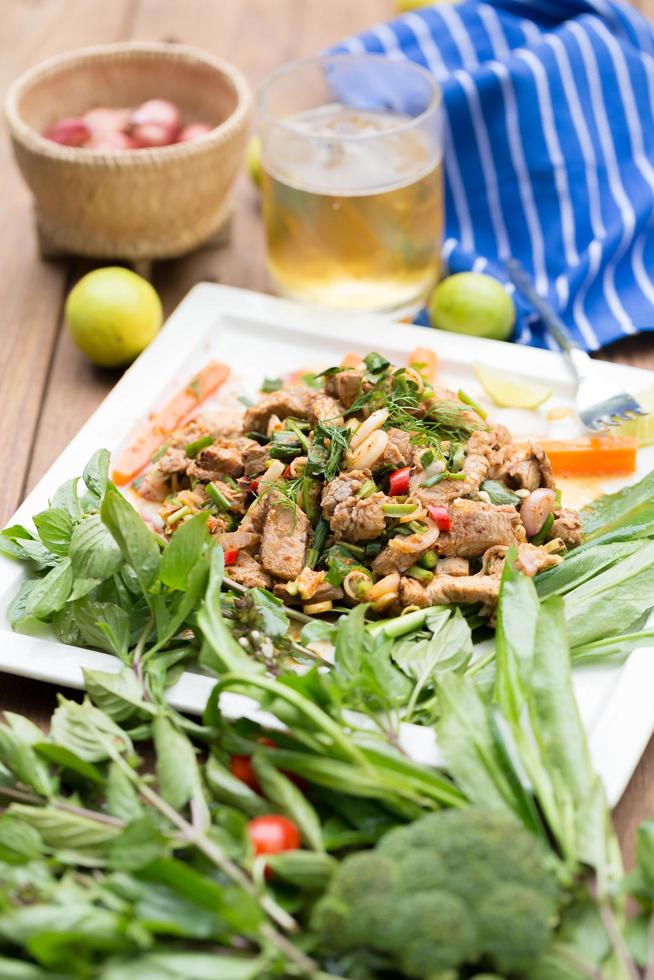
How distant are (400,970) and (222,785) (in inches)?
21.6

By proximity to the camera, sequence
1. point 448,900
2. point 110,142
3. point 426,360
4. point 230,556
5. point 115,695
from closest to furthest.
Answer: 1. point 448,900
2. point 115,695
3. point 230,556
4. point 426,360
5. point 110,142

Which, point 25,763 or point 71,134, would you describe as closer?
point 25,763

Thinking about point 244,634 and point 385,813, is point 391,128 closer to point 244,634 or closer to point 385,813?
point 244,634

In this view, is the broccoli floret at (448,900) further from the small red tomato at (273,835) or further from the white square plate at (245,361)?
the white square plate at (245,361)

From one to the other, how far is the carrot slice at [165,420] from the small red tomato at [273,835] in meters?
1.51

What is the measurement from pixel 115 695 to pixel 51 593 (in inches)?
14.4

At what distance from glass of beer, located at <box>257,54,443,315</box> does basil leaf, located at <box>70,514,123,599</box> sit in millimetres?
1794

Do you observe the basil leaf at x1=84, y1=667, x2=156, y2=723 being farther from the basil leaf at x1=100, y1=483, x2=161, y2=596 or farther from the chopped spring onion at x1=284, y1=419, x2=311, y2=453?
the chopped spring onion at x1=284, y1=419, x2=311, y2=453

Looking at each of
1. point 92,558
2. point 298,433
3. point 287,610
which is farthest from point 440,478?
point 92,558

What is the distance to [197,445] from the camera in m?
3.62

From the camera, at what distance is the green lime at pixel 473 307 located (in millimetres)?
4258

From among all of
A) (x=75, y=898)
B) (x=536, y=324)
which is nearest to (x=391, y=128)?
(x=536, y=324)

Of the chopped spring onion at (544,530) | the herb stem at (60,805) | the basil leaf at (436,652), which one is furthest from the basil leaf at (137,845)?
the chopped spring onion at (544,530)

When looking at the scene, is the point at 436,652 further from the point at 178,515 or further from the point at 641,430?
the point at 641,430
